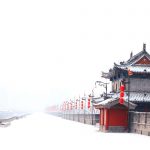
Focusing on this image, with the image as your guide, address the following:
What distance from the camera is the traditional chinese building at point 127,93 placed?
4225 centimetres

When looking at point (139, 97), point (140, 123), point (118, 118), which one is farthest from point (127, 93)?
point (140, 123)

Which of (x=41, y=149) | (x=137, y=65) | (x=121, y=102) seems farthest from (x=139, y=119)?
(x=41, y=149)

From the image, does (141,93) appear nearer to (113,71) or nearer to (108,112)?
(113,71)

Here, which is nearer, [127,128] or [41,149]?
[41,149]

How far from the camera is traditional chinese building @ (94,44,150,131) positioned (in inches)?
1663

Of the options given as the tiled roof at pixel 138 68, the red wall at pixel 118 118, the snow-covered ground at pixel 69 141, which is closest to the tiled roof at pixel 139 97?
the tiled roof at pixel 138 68

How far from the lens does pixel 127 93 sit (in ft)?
162

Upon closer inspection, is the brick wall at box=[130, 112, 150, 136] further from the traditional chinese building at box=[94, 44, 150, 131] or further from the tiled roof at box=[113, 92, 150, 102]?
the tiled roof at box=[113, 92, 150, 102]

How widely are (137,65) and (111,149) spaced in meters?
30.7

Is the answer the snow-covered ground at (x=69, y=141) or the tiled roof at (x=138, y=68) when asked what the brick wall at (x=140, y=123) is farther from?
the tiled roof at (x=138, y=68)

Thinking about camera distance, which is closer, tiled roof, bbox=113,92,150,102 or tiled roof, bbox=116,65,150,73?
tiled roof, bbox=113,92,150,102

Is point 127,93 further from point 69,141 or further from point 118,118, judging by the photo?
point 69,141

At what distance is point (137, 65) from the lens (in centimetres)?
5150

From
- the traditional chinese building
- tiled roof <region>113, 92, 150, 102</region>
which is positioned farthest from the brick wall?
tiled roof <region>113, 92, 150, 102</region>
